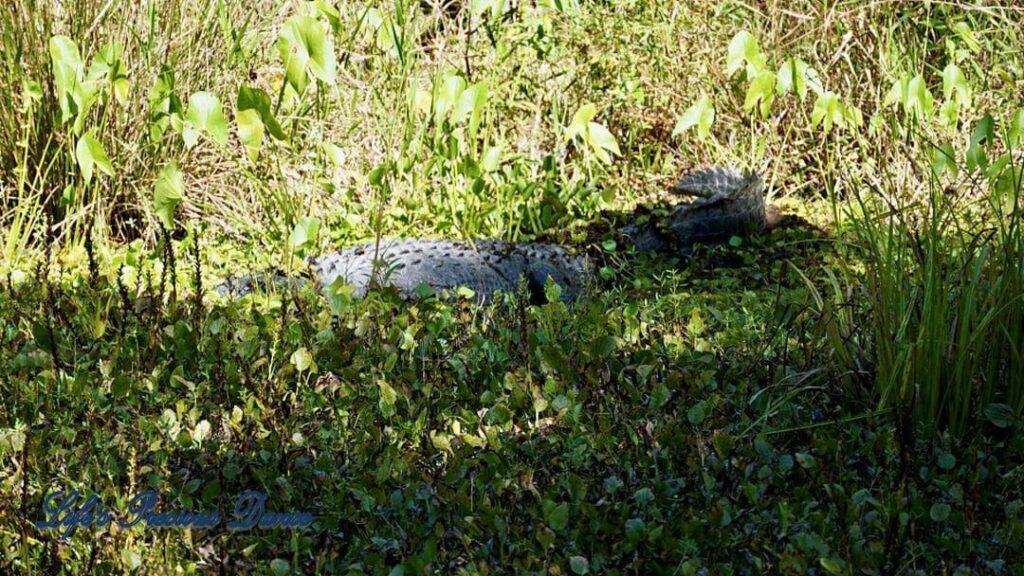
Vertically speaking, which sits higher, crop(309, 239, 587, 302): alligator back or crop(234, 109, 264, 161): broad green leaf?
crop(234, 109, 264, 161): broad green leaf

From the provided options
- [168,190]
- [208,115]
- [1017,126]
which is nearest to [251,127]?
[208,115]

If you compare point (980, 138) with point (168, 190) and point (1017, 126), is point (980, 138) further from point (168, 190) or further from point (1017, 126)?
point (168, 190)

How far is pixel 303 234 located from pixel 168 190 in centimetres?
51

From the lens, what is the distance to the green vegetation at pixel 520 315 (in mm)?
2289

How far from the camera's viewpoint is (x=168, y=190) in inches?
150

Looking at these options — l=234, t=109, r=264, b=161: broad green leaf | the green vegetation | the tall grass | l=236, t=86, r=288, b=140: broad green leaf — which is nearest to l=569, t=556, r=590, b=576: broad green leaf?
the green vegetation

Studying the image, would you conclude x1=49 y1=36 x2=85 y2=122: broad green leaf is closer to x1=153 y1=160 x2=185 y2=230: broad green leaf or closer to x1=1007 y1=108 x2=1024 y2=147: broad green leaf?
x1=153 y1=160 x2=185 y2=230: broad green leaf

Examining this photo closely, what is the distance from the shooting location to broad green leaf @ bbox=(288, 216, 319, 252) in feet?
13.4

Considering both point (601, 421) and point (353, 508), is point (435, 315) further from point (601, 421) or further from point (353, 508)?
point (353, 508)

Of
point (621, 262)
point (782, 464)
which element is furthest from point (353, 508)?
point (621, 262)

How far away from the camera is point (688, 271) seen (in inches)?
175

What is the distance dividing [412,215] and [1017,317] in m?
2.76

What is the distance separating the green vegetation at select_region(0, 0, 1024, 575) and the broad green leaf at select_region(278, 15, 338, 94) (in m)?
0.01

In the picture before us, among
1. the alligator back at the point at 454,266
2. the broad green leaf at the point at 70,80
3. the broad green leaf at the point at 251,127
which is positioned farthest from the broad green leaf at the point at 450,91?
the broad green leaf at the point at 70,80
